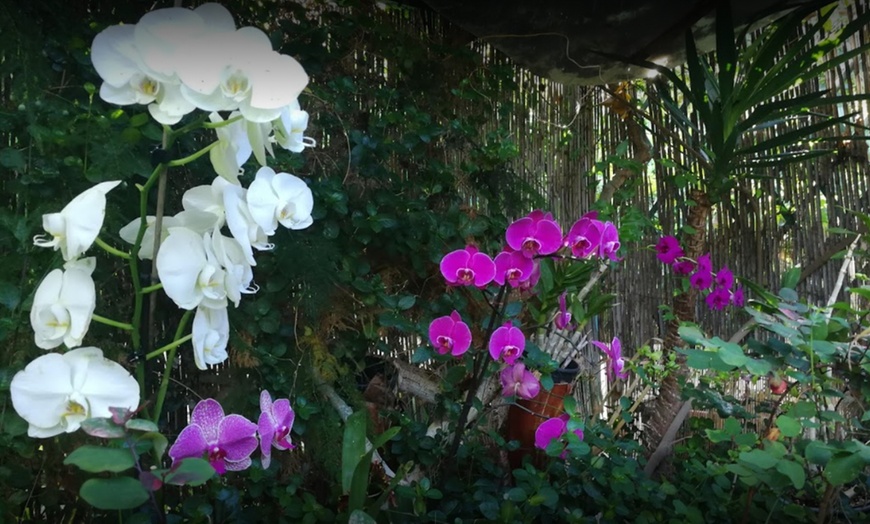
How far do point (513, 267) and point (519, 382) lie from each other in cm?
23

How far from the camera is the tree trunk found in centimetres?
187

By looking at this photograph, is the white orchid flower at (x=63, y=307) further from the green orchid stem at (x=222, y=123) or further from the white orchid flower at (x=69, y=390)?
the green orchid stem at (x=222, y=123)

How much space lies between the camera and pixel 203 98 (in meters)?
0.50

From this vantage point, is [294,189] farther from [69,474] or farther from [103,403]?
[69,474]

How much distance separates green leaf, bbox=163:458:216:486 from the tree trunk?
1524 millimetres

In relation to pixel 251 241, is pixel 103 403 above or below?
below

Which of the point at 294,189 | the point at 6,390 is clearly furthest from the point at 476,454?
the point at 294,189

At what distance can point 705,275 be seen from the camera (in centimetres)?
191

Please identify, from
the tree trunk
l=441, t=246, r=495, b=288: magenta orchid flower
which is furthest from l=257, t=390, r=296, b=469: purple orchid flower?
the tree trunk

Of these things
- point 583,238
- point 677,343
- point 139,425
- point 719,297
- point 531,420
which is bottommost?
point 531,420

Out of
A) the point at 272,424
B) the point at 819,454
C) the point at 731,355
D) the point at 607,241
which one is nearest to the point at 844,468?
the point at 819,454

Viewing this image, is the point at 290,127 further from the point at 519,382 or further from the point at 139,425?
the point at 519,382

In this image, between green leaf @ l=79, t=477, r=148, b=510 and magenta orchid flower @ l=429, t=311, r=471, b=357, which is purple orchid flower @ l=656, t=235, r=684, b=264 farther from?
green leaf @ l=79, t=477, r=148, b=510

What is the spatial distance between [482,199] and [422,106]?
0.29 meters
